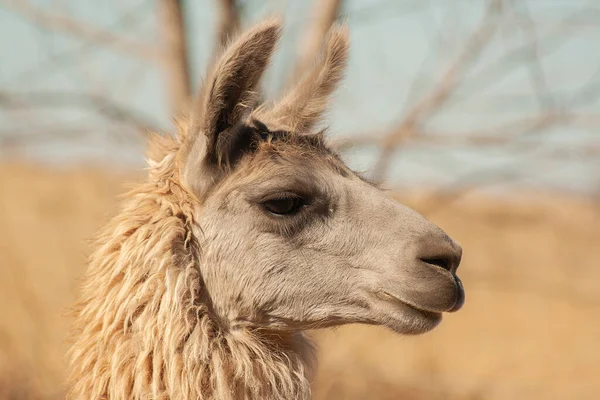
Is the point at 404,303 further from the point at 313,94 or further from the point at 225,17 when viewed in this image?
the point at 225,17

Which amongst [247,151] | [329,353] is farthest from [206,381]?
[329,353]

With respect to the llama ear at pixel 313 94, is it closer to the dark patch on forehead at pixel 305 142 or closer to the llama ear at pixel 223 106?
the dark patch on forehead at pixel 305 142

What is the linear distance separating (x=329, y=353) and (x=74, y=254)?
6738 millimetres

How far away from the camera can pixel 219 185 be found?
3148 mm

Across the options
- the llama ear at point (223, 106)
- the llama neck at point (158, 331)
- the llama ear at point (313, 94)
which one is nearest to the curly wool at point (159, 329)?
the llama neck at point (158, 331)

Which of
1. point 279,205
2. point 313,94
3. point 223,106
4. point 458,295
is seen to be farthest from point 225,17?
point 458,295

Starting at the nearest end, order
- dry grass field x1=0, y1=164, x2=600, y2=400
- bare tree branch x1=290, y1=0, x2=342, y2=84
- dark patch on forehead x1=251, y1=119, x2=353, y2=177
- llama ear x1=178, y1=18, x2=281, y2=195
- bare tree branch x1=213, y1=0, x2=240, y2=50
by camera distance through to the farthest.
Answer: llama ear x1=178, y1=18, x2=281, y2=195 < dark patch on forehead x1=251, y1=119, x2=353, y2=177 < bare tree branch x1=213, y1=0, x2=240, y2=50 < bare tree branch x1=290, y1=0, x2=342, y2=84 < dry grass field x1=0, y1=164, x2=600, y2=400

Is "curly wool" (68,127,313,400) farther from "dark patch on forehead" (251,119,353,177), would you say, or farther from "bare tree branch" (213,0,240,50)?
"bare tree branch" (213,0,240,50)

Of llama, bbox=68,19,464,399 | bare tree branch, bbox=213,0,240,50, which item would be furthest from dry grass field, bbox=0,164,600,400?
bare tree branch, bbox=213,0,240,50

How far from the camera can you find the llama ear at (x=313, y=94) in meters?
3.52

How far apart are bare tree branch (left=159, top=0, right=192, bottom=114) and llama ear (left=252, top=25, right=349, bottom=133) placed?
3.28 feet

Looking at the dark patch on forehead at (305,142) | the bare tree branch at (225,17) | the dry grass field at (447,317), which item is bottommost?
the dry grass field at (447,317)

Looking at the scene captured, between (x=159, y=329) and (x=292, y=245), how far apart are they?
1.93 ft

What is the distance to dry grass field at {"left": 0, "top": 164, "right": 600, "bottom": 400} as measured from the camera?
670 centimetres
